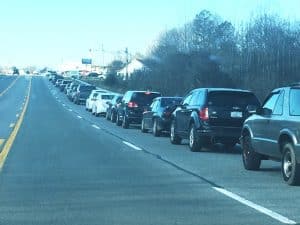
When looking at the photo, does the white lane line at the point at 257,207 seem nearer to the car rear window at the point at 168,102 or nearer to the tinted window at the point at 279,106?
the tinted window at the point at 279,106

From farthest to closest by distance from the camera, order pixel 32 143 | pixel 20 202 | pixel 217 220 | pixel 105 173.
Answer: pixel 32 143 → pixel 105 173 → pixel 20 202 → pixel 217 220

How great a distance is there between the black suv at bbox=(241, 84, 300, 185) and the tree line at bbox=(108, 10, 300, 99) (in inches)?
883

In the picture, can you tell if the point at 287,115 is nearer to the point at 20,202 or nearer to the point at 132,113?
the point at 20,202

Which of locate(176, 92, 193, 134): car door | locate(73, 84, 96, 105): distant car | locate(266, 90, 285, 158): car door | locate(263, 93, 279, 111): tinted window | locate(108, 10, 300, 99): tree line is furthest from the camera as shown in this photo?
locate(73, 84, 96, 105): distant car

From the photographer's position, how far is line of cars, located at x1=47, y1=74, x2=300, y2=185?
1156 cm

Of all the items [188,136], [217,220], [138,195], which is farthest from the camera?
[188,136]

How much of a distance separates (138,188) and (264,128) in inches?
118

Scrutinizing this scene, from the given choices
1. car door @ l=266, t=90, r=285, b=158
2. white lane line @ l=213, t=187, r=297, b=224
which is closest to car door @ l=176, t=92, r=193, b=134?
car door @ l=266, t=90, r=285, b=158

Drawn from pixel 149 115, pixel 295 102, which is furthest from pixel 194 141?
pixel 149 115

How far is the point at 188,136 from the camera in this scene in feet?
62.1

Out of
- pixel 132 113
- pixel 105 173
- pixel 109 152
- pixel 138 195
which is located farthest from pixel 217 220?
pixel 132 113

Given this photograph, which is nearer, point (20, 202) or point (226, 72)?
point (20, 202)

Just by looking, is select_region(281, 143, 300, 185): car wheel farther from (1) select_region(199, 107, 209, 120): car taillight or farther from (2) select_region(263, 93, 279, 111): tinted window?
(1) select_region(199, 107, 209, 120): car taillight

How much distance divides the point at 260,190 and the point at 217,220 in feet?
9.31
